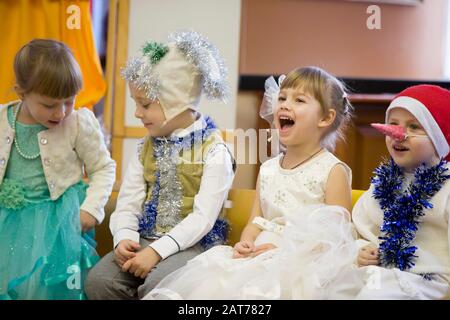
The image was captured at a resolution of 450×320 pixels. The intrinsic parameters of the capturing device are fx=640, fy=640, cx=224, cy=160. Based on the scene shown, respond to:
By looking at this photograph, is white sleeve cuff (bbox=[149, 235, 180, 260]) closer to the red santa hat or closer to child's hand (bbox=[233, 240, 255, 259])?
child's hand (bbox=[233, 240, 255, 259])

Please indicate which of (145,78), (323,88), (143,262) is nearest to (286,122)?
(323,88)

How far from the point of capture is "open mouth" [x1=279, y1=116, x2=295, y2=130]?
170 cm

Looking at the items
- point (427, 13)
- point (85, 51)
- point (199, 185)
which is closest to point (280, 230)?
point (199, 185)

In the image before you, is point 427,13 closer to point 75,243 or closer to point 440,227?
point 440,227

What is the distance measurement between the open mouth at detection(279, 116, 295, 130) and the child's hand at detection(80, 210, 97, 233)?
0.59m

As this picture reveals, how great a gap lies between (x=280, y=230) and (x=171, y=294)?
0.38 meters

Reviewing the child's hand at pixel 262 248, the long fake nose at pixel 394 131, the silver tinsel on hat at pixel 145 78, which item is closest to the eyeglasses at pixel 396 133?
the long fake nose at pixel 394 131

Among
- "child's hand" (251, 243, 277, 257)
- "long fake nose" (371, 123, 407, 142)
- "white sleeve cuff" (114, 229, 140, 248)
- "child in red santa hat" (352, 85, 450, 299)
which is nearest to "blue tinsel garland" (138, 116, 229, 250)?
"white sleeve cuff" (114, 229, 140, 248)

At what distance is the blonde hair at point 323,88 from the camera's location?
169cm

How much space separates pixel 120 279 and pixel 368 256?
64 cm

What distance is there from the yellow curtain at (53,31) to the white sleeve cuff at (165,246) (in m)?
1.21

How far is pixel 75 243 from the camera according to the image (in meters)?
1.72

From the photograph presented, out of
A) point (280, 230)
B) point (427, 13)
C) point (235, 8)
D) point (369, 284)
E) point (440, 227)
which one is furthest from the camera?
point (427, 13)

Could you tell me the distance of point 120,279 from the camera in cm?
167
